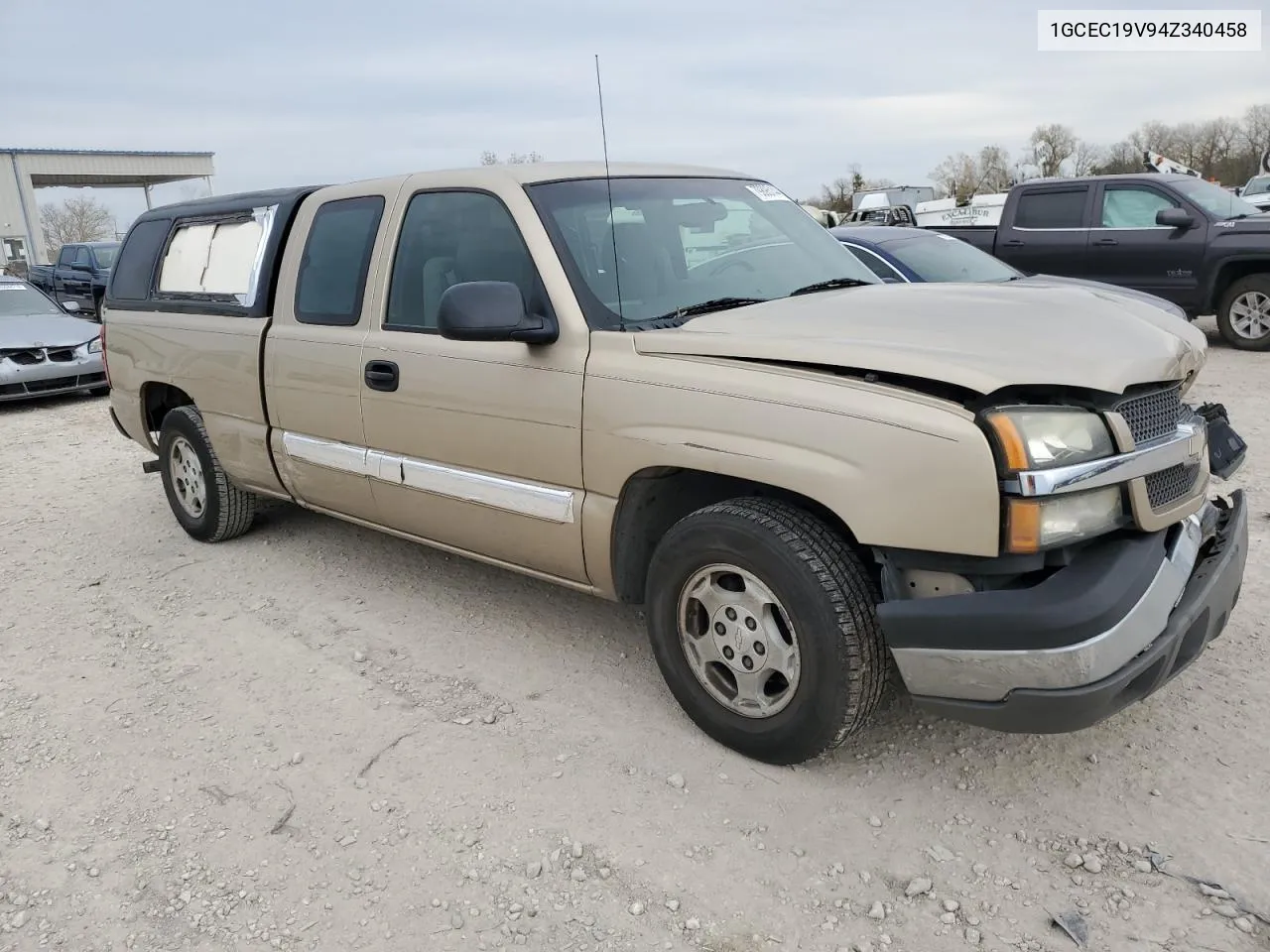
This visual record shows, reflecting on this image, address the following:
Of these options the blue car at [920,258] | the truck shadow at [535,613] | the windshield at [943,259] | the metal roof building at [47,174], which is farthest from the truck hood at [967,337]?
the metal roof building at [47,174]

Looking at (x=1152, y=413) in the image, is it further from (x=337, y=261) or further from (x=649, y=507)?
(x=337, y=261)

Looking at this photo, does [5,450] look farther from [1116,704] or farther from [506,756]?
[1116,704]

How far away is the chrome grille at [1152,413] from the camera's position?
2688mm

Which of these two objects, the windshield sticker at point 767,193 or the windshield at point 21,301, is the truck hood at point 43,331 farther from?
the windshield sticker at point 767,193

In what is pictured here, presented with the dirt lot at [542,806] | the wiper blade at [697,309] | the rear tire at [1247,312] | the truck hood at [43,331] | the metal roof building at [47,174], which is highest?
the metal roof building at [47,174]

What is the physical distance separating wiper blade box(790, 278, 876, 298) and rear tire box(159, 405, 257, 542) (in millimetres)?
3281

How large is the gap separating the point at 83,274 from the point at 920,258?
700 inches

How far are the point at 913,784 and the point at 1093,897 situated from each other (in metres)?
0.61

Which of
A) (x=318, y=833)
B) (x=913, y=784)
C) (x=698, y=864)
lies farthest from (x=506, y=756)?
(x=913, y=784)

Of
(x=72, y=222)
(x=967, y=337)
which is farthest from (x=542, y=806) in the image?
(x=72, y=222)

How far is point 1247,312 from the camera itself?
33.5 ft

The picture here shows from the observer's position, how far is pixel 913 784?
3002 mm

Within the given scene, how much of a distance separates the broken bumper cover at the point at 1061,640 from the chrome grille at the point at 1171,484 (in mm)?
110

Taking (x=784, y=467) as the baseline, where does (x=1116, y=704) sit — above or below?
below
